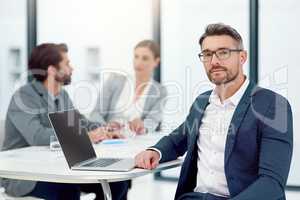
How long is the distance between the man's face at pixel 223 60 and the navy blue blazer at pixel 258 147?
0.11m

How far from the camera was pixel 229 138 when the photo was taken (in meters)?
1.99

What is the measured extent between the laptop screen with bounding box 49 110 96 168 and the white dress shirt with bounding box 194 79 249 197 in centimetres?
57

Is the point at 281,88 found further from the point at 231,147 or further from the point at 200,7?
the point at 231,147

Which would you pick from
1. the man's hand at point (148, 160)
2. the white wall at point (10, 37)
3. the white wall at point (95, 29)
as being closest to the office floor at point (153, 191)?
the white wall at point (95, 29)

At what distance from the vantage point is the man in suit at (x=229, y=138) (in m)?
1.85

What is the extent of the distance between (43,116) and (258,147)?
1.51 m

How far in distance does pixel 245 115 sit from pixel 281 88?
2675 millimetres

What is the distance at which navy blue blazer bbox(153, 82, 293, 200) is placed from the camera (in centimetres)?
181

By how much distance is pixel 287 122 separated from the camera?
192 cm

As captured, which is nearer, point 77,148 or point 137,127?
point 77,148

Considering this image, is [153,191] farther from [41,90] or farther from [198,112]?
[198,112]

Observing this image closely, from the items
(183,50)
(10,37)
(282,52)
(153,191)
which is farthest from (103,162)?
(10,37)

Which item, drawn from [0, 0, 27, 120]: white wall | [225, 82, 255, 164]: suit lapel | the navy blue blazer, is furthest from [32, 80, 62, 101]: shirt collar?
[0, 0, 27, 120]: white wall

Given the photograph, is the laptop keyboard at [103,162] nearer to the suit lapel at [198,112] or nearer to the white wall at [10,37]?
the suit lapel at [198,112]
